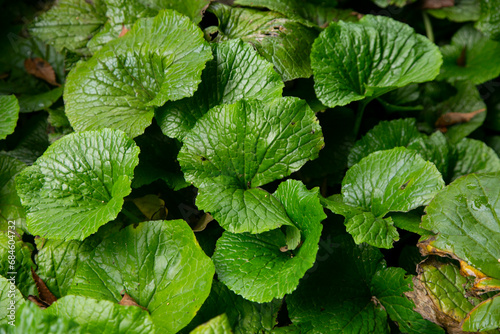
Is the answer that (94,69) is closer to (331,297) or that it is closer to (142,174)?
(142,174)

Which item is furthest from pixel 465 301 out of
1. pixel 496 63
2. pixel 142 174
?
pixel 496 63

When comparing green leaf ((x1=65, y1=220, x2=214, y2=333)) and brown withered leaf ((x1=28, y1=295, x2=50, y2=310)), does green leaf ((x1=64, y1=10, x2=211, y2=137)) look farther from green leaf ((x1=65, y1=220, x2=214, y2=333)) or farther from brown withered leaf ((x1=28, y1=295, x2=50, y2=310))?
brown withered leaf ((x1=28, y1=295, x2=50, y2=310))

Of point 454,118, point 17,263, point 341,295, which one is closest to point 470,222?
point 341,295

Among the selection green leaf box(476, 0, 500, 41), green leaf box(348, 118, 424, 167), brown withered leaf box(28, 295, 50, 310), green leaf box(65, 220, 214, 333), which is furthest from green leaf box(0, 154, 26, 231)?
green leaf box(476, 0, 500, 41)

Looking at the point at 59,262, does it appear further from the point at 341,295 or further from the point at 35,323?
the point at 341,295

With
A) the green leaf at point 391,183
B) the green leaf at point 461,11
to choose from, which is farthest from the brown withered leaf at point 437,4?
the green leaf at point 391,183

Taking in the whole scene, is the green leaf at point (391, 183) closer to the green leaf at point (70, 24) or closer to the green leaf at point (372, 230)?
the green leaf at point (372, 230)
